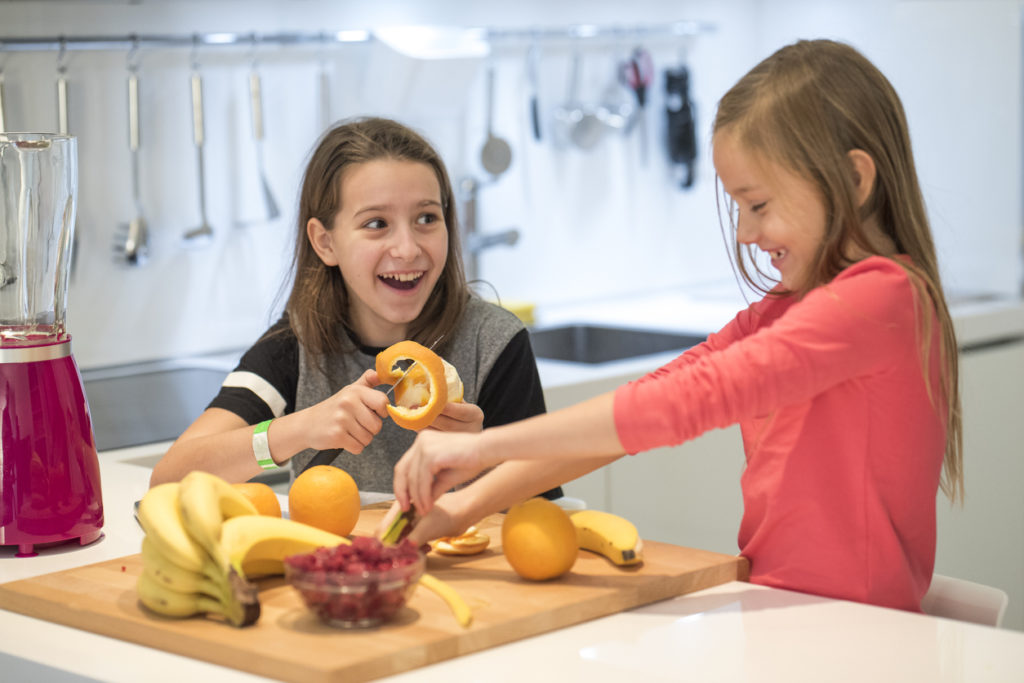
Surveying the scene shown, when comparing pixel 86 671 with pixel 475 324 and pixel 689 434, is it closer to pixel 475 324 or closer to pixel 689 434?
pixel 689 434

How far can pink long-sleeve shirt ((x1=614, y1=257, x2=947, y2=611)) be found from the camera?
107cm

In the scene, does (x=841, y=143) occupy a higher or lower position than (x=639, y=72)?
lower

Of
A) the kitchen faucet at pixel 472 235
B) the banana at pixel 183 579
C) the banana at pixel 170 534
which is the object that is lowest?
the banana at pixel 183 579

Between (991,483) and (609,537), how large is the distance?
1.89 meters

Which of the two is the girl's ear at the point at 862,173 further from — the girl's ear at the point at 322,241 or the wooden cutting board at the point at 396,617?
the girl's ear at the point at 322,241

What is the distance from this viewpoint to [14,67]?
89.5 inches

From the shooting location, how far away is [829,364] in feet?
3.60

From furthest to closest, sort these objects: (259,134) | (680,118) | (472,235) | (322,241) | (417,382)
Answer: (680,118)
(472,235)
(259,134)
(322,241)
(417,382)

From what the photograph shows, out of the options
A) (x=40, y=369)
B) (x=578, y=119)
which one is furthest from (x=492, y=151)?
(x=40, y=369)

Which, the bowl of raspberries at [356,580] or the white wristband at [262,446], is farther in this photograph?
the white wristband at [262,446]

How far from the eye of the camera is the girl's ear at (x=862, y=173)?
116 cm

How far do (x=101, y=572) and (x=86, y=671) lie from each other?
22 centimetres

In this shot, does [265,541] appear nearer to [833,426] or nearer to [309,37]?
[833,426]

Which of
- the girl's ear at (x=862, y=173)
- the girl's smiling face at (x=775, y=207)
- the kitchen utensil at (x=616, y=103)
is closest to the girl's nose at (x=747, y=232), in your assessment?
the girl's smiling face at (x=775, y=207)
